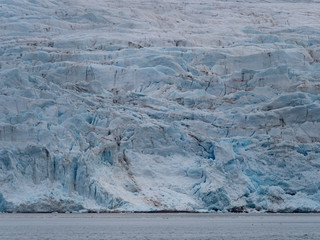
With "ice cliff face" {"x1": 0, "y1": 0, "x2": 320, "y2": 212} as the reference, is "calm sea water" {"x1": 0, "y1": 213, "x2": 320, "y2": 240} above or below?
below

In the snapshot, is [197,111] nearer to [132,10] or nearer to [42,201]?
[42,201]

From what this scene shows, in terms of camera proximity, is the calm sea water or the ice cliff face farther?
the ice cliff face

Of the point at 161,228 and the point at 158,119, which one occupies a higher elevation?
the point at 158,119

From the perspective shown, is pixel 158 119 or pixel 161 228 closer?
pixel 161 228

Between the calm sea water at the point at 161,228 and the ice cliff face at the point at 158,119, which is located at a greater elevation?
the ice cliff face at the point at 158,119

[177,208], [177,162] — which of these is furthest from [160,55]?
[177,208]
